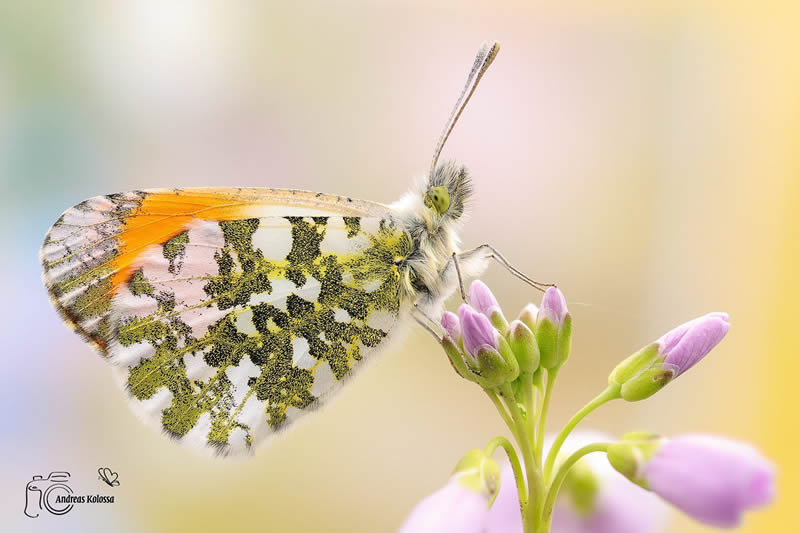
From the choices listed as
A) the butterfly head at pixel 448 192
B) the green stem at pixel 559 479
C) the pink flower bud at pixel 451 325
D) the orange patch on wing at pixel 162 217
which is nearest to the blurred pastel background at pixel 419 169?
the butterfly head at pixel 448 192

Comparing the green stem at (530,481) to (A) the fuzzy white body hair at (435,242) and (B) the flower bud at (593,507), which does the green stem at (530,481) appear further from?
(A) the fuzzy white body hair at (435,242)

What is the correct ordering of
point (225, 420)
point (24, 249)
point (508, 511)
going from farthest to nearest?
1. point (24, 249)
2. point (225, 420)
3. point (508, 511)

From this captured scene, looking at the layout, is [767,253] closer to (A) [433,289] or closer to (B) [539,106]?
(B) [539,106]

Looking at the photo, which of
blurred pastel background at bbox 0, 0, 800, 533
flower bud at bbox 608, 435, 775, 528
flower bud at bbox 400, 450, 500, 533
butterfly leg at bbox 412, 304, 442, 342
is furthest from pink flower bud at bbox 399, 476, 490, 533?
blurred pastel background at bbox 0, 0, 800, 533

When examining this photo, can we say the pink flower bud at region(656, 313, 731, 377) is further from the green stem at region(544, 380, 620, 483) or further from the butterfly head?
the butterfly head

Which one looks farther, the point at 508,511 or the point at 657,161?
the point at 657,161

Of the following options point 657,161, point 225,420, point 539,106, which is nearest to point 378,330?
point 225,420

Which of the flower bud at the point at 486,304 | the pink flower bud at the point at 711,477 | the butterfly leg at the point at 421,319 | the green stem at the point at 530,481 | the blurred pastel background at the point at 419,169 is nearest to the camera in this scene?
the pink flower bud at the point at 711,477
